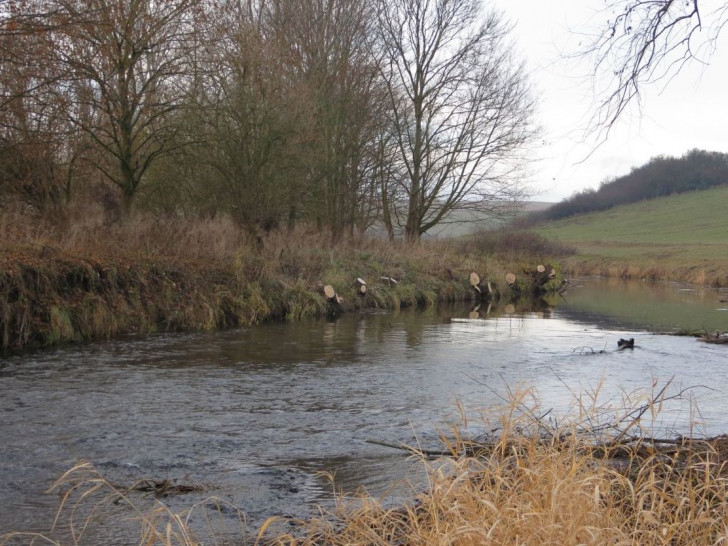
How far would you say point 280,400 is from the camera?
30.9ft

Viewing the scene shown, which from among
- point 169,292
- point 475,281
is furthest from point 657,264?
point 169,292

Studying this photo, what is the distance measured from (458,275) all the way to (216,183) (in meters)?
10.6

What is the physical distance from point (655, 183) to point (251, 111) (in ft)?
295

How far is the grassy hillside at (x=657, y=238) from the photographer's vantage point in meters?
46.0

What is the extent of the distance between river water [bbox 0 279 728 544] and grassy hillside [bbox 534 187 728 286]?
100 ft

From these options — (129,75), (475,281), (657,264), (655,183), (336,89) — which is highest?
(655,183)

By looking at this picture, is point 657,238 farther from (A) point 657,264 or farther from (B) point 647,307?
(B) point 647,307

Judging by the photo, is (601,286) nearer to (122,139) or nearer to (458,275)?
(458,275)

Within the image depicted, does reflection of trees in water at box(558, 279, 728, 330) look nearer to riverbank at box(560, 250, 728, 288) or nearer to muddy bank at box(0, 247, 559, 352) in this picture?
muddy bank at box(0, 247, 559, 352)

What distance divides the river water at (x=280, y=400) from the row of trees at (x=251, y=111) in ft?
18.1

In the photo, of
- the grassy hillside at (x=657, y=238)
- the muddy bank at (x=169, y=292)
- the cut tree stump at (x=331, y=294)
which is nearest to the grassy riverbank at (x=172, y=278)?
the muddy bank at (x=169, y=292)

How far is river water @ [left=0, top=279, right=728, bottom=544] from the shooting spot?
6156mm

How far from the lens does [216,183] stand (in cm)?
2095

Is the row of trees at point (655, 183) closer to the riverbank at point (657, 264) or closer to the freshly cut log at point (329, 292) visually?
the riverbank at point (657, 264)
